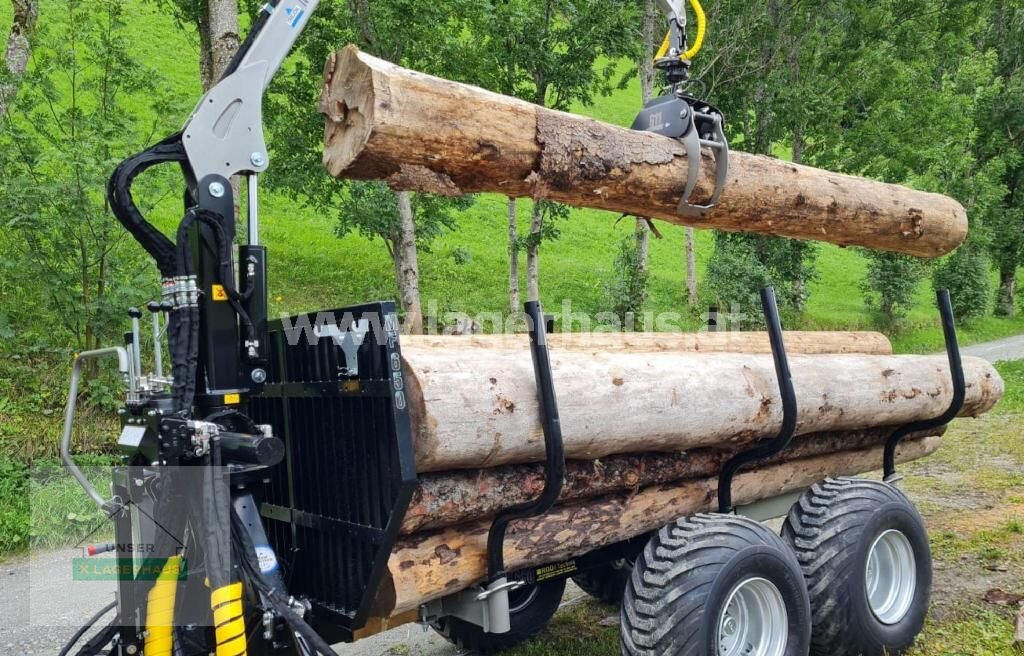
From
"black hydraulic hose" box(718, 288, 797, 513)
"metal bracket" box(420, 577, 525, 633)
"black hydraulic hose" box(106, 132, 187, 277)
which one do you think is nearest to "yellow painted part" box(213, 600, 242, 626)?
"metal bracket" box(420, 577, 525, 633)

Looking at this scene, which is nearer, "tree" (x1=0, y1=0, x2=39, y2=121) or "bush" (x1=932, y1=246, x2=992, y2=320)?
"tree" (x1=0, y1=0, x2=39, y2=121)

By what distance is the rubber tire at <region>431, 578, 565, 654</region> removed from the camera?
491cm

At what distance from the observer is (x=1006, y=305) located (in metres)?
30.5

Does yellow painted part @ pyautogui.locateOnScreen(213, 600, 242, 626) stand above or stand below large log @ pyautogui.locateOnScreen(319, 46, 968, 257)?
below

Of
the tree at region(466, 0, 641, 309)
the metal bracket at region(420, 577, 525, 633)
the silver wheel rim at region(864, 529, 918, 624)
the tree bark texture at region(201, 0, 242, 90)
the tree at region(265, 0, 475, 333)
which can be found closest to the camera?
the metal bracket at region(420, 577, 525, 633)

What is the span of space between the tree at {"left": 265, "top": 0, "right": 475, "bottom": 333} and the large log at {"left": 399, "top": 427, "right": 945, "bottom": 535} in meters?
8.20

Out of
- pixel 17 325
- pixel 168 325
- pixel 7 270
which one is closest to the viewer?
pixel 168 325

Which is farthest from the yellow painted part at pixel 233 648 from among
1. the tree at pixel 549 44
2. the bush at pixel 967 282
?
the bush at pixel 967 282

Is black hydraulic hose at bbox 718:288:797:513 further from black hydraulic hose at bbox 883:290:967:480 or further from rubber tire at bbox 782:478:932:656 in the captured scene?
black hydraulic hose at bbox 883:290:967:480

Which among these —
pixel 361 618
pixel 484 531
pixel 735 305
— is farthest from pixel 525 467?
pixel 735 305

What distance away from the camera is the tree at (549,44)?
13258mm

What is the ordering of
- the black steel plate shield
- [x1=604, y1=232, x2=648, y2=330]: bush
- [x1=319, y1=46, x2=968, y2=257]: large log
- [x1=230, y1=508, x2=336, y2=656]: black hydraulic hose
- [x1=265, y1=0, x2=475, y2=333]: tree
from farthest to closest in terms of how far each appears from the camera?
1. [x1=604, y1=232, x2=648, y2=330]: bush
2. [x1=265, y1=0, x2=475, y2=333]: tree
3. [x1=319, y1=46, x2=968, y2=257]: large log
4. [x1=230, y1=508, x2=336, y2=656]: black hydraulic hose
5. the black steel plate shield

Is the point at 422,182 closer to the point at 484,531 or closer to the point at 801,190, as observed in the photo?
the point at 484,531

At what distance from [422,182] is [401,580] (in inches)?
66.5
